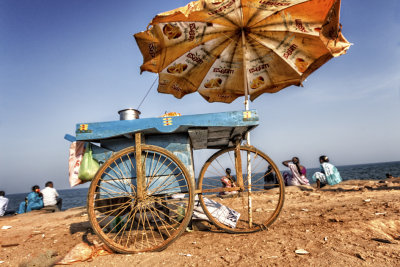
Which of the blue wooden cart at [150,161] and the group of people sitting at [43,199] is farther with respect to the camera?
the group of people sitting at [43,199]

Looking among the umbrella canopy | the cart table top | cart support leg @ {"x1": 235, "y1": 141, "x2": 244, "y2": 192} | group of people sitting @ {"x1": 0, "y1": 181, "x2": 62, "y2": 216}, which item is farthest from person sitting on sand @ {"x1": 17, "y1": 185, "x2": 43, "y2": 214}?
cart support leg @ {"x1": 235, "y1": 141, "x2": 244, "y2": 192}

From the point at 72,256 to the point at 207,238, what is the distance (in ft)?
5.29

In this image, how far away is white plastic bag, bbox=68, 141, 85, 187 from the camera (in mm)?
2754

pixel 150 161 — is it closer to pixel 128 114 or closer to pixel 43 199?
pixel 128 114

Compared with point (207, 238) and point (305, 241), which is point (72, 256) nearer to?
point (207, 238)

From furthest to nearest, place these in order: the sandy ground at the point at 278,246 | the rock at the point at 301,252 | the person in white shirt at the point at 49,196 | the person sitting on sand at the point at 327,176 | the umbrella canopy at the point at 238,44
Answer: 1. the person in white shirt at the point at 49,196
2. the person sitting on sand at the point at 327,176
3. the umbrella canopy at the point at 238,44
4. the rock at the point at 301,252
5. the sandy ground at the point at 278,246

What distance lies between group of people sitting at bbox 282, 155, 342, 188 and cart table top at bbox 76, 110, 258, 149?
21.6ft

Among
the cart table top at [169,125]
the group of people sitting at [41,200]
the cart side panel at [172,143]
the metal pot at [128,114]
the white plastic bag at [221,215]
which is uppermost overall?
the metal pot at [128,114]

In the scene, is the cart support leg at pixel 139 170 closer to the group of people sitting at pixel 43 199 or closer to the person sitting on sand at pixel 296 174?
the person sitting on sand at pixel 296 174

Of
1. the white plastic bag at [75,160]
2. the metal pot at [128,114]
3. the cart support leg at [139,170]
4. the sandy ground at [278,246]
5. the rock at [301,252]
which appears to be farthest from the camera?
the metal pot at [128,114]

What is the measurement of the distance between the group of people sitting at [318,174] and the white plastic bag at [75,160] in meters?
7.73

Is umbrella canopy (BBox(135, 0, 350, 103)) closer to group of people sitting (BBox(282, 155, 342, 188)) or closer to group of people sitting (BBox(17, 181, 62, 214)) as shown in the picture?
group of people sitting (BBox(282, 155, 342, 188))

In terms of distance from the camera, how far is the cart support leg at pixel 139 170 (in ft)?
8.31

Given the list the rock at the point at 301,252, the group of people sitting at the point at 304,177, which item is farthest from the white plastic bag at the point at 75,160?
the group of people sitting at the point at 304,177
